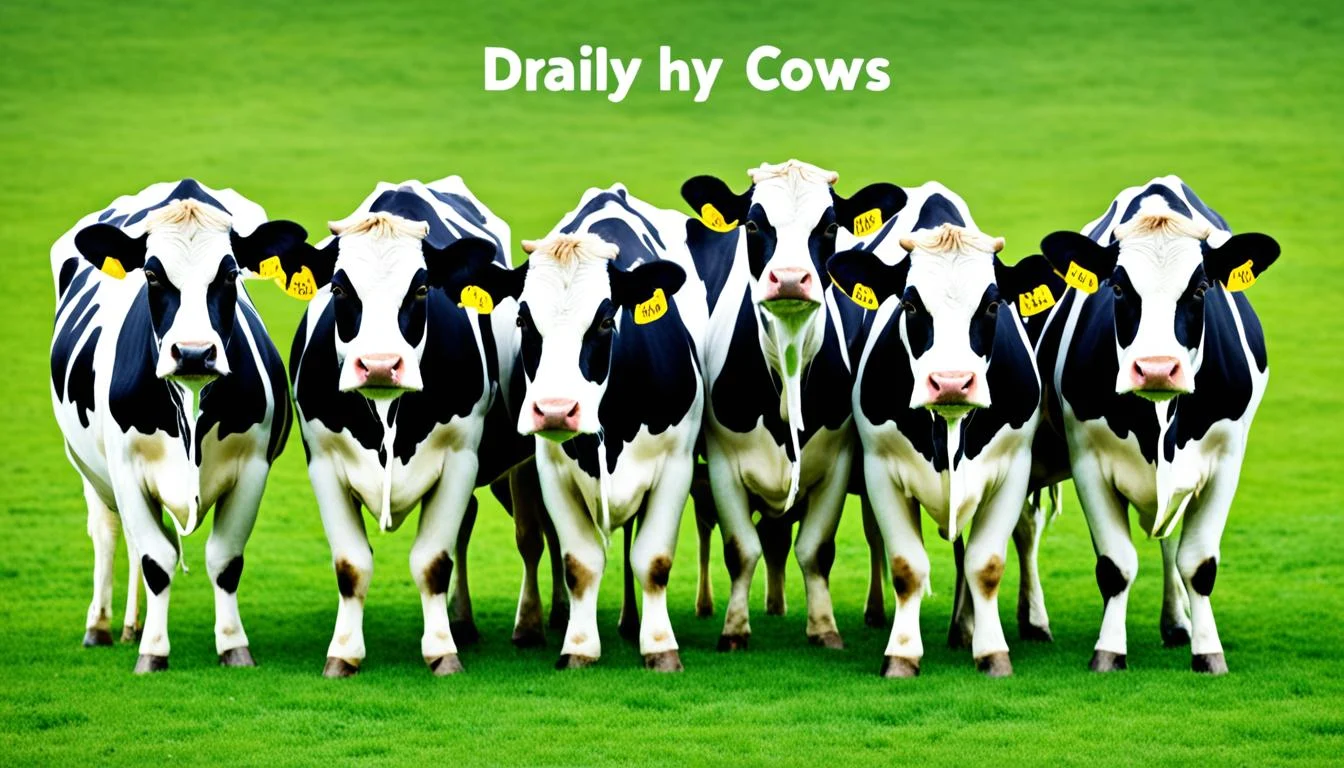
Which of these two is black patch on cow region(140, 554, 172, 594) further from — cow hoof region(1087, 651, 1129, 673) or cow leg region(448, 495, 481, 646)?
cow hoof region(1087, 651, 1129, 673)

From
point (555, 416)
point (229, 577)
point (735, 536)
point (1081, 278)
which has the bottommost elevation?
point (229, 577)

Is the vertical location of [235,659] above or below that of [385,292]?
below

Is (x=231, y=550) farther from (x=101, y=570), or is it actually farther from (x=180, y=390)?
(x=101, y=570)

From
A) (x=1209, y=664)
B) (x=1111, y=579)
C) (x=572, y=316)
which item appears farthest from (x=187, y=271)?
(x=1209, y=664)

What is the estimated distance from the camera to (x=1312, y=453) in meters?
21.1

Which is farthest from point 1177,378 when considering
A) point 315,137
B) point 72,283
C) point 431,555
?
point 315,137

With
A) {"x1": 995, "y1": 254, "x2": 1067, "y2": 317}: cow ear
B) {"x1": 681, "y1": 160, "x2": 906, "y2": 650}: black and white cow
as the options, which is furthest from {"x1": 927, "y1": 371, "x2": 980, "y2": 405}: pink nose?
{"x1": 681, "y1": 160, "x2": 906, "y2": 650}: black and white cow

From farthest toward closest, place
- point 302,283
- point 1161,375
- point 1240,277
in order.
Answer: point 302,283 < point 1240,277 < point 1161,375

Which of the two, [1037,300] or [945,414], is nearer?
[945,414]

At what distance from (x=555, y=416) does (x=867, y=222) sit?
2.34m

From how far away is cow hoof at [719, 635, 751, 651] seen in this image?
38.6 ft

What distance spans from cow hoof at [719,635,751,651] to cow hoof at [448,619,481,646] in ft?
5.55

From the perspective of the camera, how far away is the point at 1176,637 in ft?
39.1

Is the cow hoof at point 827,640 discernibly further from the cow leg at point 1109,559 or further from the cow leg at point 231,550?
the cow leg at point 231,550
